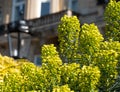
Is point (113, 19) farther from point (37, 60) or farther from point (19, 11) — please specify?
point (19, 11)

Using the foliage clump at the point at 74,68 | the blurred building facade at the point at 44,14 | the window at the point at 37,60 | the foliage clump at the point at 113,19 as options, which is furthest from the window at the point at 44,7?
the foliage clump at the point at 74,68

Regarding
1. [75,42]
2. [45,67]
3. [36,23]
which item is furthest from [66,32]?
[36,23]

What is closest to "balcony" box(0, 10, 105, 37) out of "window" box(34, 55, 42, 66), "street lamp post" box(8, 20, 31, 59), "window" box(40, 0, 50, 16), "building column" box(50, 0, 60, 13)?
"street lamp post" box(8, 20, 31, 59)

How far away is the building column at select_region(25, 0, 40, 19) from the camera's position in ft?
110

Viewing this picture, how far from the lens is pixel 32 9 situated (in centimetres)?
3366

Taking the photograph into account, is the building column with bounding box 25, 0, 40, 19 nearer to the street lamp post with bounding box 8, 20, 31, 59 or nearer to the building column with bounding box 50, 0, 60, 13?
the building column with bounding box 50, 0, 60, 13

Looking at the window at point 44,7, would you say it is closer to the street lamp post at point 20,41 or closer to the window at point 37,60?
the street lamp post at point 20,41

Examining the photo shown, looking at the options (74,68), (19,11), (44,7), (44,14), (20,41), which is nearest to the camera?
(74,68)

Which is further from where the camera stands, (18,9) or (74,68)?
(18,9)

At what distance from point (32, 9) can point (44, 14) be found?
25.2 inches

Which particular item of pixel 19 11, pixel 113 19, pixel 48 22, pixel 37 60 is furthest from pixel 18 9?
pixel 113 19

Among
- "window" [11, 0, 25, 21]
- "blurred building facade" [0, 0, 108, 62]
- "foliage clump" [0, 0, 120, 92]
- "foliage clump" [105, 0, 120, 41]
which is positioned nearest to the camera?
"foliage clump" [0, 0, 120, 92]

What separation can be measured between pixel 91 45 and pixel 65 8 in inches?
890

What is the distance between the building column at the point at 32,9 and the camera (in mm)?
33594
